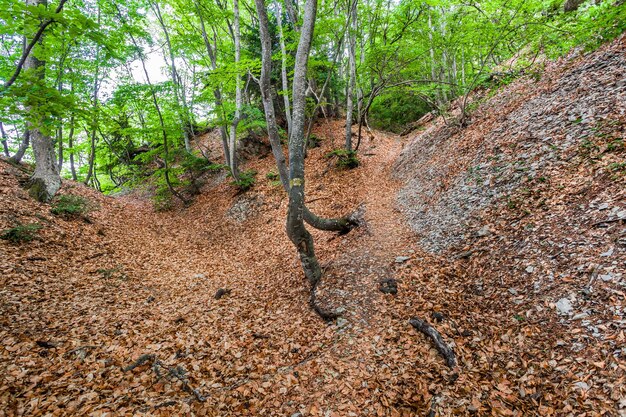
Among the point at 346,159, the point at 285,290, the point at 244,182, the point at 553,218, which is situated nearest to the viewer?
the point at 553,218

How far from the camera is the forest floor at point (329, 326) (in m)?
3.17

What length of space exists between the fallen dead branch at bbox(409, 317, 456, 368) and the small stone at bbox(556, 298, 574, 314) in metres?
1.47

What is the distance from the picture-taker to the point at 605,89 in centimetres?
599

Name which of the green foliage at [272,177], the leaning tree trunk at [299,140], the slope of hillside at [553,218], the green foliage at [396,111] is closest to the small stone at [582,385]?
the slope of hillside at [553,218]

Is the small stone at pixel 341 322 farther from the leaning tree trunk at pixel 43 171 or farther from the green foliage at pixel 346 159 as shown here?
the leaning tree trunk at pixel 43 171

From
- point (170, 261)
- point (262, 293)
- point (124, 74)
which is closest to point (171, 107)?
point (124, 74)

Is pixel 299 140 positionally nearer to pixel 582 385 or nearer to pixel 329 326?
pixel 329 326

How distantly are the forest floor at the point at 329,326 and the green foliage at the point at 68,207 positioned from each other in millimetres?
285

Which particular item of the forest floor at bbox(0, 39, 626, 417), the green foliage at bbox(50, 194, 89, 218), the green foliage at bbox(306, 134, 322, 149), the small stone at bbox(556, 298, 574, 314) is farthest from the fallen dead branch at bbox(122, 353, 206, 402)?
the green foliage at bbox(306, 134, 322, 149)

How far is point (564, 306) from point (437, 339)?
1.65 meters

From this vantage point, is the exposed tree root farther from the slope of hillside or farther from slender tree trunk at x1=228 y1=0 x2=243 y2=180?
slender tree trunk at x1=228 y1=0 x2=243 y2=180

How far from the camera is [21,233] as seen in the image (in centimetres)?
642

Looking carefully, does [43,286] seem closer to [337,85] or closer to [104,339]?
[104,339]

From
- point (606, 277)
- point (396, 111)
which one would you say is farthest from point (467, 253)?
point (396, 111)
